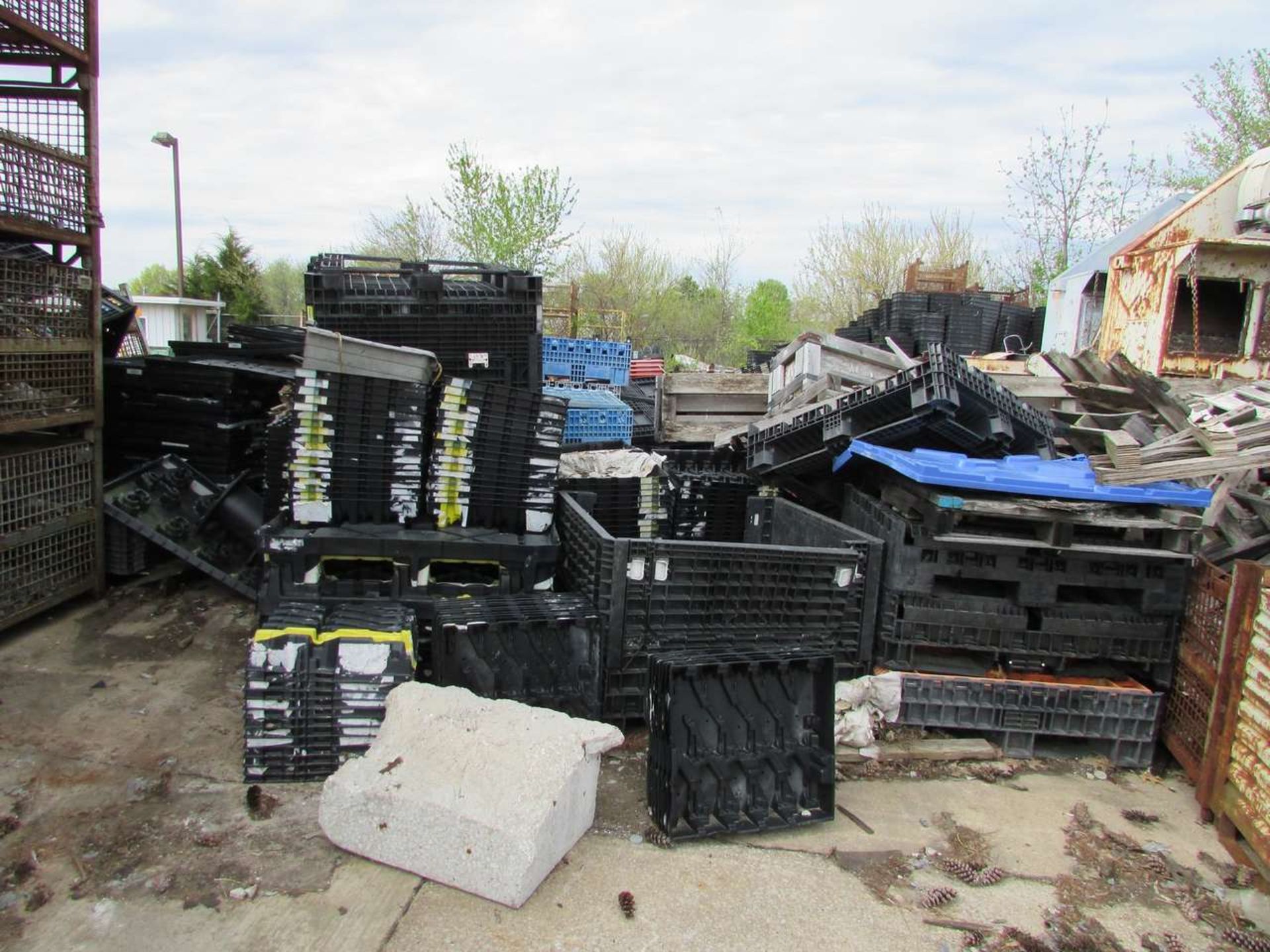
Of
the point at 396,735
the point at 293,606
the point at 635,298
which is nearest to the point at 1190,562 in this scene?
the point at 396,735

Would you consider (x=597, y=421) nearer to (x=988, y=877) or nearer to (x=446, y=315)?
(x=446, y=315)

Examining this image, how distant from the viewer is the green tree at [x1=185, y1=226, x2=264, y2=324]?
29219mm

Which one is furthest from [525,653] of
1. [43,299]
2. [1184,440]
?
[43,299]

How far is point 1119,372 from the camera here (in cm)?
570

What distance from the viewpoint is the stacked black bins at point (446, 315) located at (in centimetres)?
516

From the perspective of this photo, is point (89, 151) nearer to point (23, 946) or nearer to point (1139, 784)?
point (23, 946)

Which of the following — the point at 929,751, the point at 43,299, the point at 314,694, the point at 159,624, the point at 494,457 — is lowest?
the point at 159,624

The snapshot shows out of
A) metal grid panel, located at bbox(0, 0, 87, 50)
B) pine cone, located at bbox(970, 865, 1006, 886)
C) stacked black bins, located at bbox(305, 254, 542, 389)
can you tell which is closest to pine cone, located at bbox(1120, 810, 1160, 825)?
pine cone, located at bbox(970, 865, 1006, 886)

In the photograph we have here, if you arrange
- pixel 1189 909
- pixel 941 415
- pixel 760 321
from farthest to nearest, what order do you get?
pixel 760 321 → pixel 941 415 → pixel 1189 909

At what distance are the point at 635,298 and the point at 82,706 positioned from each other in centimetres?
2376

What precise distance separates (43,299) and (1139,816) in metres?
6.72

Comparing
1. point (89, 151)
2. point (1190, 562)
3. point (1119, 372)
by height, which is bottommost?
point (1190, 562)

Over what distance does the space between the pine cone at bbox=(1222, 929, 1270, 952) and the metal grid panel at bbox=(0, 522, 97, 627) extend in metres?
6.16

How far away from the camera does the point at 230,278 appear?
2922 centimetres
